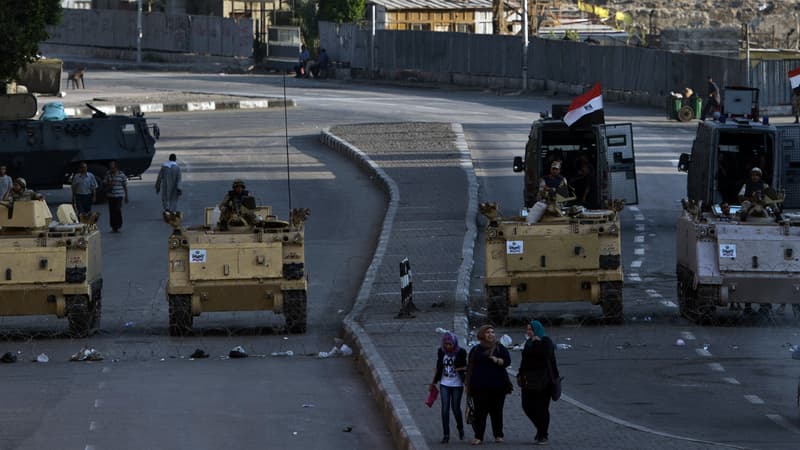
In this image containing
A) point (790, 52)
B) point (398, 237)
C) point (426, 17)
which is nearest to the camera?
point (398, 237)

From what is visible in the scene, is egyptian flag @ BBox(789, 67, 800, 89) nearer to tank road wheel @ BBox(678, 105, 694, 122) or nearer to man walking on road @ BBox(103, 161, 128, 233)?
man walking on road @ BBox(103, 161, 128, 233)

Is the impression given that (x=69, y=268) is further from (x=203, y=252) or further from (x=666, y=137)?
(x=666, y=137)

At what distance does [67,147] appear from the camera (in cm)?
3766

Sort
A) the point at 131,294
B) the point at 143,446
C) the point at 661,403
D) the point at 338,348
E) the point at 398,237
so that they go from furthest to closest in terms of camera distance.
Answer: the point at 398,237 → the point at 131,294 → the point at 338,348 → the point at 661,403 → the point at 143,446

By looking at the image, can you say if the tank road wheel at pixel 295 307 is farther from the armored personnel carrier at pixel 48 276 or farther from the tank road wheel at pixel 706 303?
the tank road wheel at pixel 706 303

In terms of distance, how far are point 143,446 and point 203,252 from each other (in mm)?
6710

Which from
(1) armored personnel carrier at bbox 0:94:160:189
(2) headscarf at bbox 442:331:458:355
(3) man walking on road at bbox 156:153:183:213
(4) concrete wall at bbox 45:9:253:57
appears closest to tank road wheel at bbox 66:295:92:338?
(2) headscarf at bbox 442:331:458:355

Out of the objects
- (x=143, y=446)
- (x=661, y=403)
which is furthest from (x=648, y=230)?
(x=143, y=446)

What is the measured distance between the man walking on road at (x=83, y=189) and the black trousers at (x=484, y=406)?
64.9 feet

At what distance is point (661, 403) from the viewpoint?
1720cm

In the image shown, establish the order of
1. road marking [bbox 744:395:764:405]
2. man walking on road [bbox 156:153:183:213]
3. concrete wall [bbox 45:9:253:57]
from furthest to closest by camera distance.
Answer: concrete wall [bbox 45:9:253:57] < man walking on road [bbox 156:153:183:213] < road marking [bbox 744:395:764:405]

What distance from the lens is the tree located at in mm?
41516

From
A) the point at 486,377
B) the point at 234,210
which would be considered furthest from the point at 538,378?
the point at 234,210

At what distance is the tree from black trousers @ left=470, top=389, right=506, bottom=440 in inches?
1144
